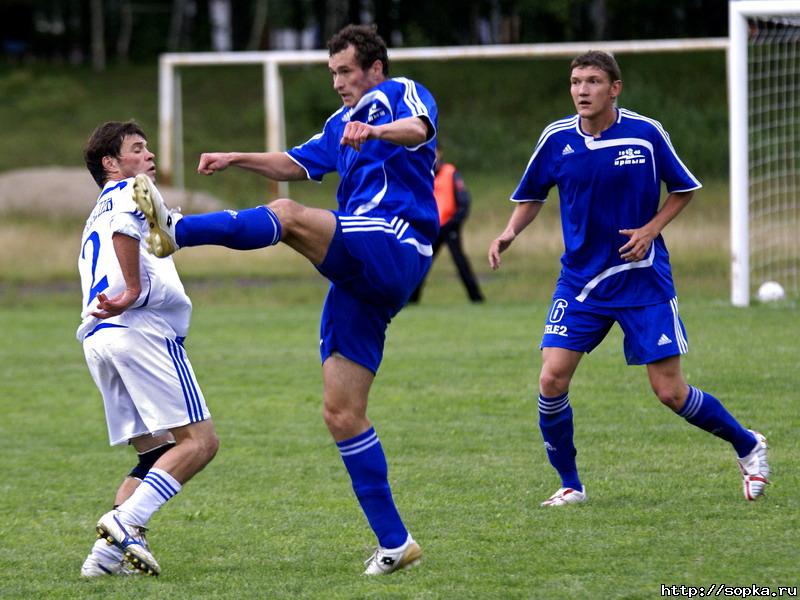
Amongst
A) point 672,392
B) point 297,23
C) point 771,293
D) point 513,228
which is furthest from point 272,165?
point 297,23

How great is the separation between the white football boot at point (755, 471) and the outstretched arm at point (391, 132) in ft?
8.05

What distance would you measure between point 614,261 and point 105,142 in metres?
2.41

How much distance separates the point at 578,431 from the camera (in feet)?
27.3

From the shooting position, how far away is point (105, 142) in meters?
5.60

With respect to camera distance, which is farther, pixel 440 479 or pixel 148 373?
pixel 440 479

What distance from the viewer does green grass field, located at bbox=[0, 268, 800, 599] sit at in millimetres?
5207

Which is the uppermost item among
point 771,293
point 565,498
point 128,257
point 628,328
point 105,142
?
point 105,142

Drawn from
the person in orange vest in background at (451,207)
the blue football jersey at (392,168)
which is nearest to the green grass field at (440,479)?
the blue football jersey at (392,168)

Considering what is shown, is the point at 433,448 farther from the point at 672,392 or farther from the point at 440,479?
the point at 672,392

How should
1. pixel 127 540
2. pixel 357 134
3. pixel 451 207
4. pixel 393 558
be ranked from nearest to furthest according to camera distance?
1. pixel 357 134
2. pixel 393 558
3. pixel 127 540
4. pixel 451 207

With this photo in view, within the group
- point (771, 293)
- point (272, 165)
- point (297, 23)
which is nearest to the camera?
point (272, 165)

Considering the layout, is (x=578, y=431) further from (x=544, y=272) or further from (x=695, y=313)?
(x=544, y=272)

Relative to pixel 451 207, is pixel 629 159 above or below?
above

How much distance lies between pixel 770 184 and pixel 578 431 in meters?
8.86
